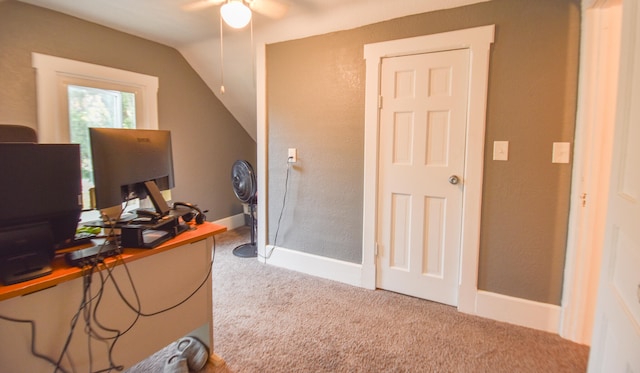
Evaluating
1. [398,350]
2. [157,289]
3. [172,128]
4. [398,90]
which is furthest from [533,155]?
[172,128]

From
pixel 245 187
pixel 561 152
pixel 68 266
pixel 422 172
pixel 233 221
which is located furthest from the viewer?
pixel 233 221

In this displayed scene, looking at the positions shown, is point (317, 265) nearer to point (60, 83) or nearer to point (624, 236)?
point (624, 236)

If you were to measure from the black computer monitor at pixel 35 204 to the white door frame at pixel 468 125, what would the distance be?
1911 mm

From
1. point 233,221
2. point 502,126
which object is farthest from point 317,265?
point 233,221

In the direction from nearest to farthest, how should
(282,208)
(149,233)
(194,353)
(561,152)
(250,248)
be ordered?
(149,233)
(194,353)
(561,152)
(282,208)
(250,248)

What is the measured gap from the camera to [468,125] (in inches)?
86.6

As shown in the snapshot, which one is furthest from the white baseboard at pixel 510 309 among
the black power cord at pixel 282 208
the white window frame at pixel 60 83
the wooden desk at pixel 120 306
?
the white window frame at pixel 60 83

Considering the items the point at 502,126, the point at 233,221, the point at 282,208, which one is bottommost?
the point at 233,221

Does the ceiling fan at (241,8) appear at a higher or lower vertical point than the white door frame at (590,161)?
higher

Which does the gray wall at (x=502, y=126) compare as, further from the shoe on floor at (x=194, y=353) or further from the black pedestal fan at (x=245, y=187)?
the shoe on floor at (x=194, y=353)

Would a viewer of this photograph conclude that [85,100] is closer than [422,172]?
No

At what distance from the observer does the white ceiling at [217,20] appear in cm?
241

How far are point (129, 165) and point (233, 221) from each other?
311cm

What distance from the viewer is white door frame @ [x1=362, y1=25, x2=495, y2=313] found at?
2.13m
